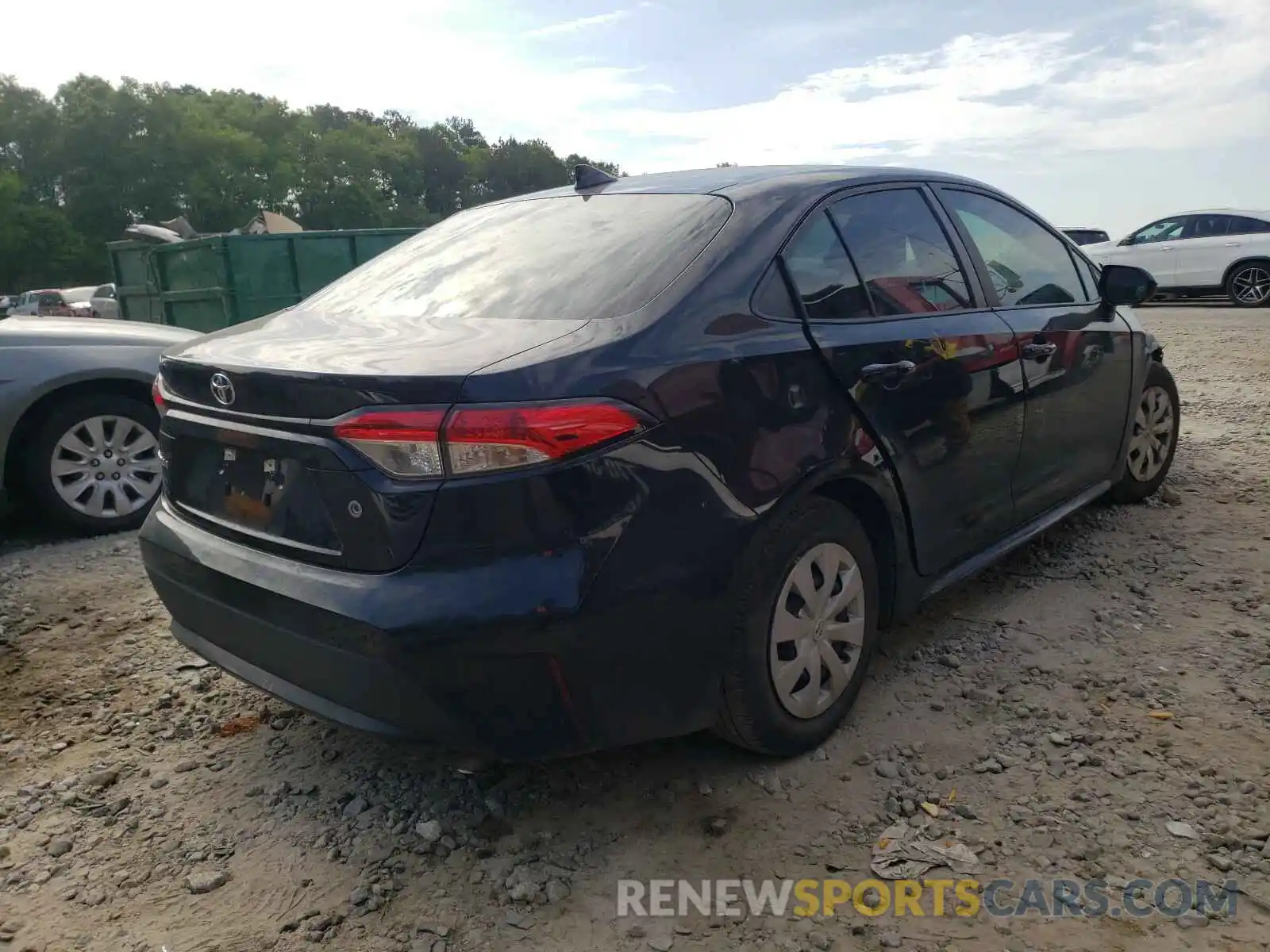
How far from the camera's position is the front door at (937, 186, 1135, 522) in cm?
348

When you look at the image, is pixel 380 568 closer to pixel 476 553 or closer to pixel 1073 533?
pixel 476 553

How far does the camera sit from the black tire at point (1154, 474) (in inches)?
181

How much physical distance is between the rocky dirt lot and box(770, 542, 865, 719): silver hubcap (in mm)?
216

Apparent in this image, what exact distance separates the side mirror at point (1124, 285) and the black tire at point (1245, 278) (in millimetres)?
12368

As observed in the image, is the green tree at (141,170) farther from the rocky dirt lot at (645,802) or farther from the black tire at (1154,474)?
the rocky dirt lot at (645,802)

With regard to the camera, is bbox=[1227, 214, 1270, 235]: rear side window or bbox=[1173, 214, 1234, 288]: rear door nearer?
bbox=[1227, 214, 1270, 235]: rear side window

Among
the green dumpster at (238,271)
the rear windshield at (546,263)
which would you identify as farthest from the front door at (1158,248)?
the rear windshield at (546,263)

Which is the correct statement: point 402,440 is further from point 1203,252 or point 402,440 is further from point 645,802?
point 1203,252

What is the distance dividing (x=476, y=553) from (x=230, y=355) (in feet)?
3.06

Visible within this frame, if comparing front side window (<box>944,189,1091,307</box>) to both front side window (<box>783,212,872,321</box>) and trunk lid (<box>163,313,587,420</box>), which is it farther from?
trunk lid (<box>163,313,587,420</box>)

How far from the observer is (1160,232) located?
50.4ft

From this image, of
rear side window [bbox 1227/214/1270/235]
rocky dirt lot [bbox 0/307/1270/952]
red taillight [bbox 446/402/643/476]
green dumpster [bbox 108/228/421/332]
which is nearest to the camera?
red taillight [bbox 446/402/643/476]

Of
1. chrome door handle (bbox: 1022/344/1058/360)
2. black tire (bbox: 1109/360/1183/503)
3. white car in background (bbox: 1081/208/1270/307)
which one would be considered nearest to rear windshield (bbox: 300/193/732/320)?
chrome door handle (bbox: 1022/344/1058/360)

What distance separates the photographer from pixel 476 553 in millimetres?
2031
